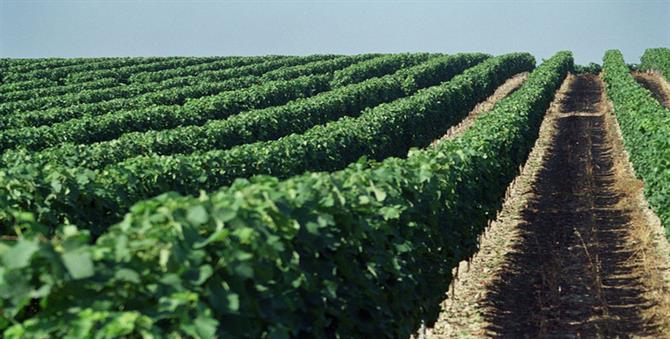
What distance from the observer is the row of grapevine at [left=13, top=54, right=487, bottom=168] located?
17.4 meters

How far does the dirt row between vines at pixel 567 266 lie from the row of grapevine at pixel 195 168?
3.97m

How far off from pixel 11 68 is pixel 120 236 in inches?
2456

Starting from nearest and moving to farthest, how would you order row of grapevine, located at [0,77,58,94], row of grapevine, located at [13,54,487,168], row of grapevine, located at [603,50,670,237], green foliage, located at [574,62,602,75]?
row of grapevine, located at [603,50,670,237]
row of grapevine, located at [13,54,487,168]
row of grapevine, located at [0,77,58,94]
green foliage, located at [574,62,602,75]

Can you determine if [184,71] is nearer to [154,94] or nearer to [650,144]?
[154,94]

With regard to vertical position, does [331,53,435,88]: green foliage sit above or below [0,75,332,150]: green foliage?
above

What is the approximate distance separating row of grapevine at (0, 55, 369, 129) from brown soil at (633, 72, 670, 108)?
903 inches

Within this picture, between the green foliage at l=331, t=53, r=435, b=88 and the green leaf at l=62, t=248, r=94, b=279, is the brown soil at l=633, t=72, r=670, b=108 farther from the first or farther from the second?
the green leaf at l=62, t=248, r=94, b=279

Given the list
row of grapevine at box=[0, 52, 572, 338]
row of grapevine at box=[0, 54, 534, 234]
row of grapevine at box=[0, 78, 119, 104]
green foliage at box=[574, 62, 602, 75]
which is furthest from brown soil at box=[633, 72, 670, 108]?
row of grapevine at box=[0, 52, 572, 338]

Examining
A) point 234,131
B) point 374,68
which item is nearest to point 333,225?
point 234,131

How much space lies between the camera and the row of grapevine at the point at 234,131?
1739 cm

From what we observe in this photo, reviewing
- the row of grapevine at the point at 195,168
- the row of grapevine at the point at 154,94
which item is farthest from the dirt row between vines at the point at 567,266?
Answer: the row of grapevine at the point at 154,94

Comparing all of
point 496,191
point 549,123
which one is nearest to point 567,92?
point 549,123

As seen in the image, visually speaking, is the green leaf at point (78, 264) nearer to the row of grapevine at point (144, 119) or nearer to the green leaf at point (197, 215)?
the green leaf at point (197, 215)

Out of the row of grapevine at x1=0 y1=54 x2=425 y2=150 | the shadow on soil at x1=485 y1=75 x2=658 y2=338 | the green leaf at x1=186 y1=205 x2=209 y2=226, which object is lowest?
the shadow on soil at x1=485 y1=75 x2=658 y2=338
